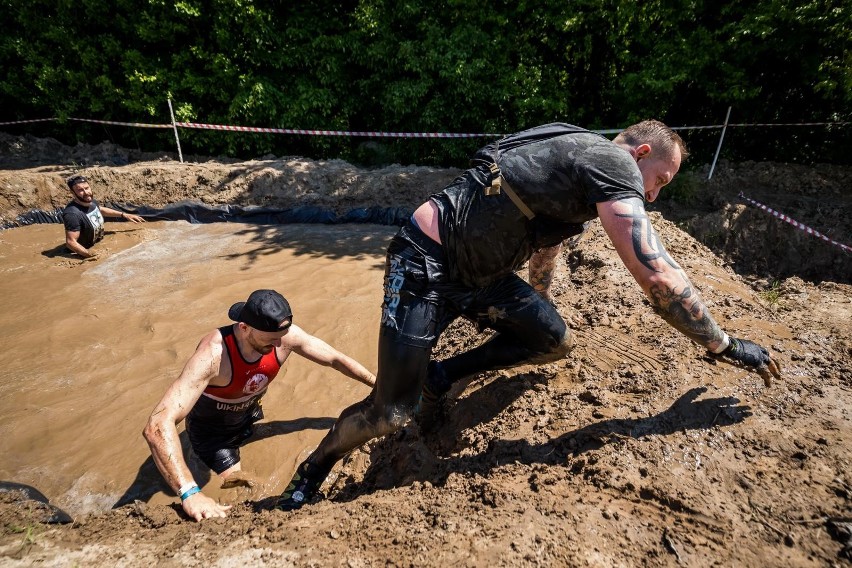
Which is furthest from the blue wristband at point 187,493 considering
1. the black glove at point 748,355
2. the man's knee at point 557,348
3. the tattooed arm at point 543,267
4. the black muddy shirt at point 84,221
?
the black muddy shirt at point 84,221

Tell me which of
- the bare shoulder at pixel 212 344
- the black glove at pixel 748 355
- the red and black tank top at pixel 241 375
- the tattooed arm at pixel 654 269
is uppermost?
the tattooed arm at pixel 654 269

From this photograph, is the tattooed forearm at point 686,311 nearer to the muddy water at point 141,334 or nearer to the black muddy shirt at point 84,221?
the muddy water at point 141,334

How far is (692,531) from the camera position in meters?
1.66

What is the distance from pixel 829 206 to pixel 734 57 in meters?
2.61

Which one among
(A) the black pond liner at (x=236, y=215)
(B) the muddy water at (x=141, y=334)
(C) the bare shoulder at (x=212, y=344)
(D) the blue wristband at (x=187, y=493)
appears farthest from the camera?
(A) the black pond liner at (x=236, y=215)

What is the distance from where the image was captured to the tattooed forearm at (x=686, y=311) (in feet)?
5.84

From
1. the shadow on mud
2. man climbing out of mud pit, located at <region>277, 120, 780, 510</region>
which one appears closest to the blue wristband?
man climbing out of mud pit, located at <region>277, 120, 780, 510</region>

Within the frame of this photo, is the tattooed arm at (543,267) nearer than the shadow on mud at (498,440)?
No

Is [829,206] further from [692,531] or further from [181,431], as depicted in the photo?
[181,431]

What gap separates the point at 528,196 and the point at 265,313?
4.85ft

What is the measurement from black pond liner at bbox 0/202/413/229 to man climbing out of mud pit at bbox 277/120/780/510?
5324 mm

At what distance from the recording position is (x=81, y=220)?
613 cm

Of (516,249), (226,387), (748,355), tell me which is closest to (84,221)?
(226,387)

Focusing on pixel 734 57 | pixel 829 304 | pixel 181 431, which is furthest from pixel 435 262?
pixel 734 57
